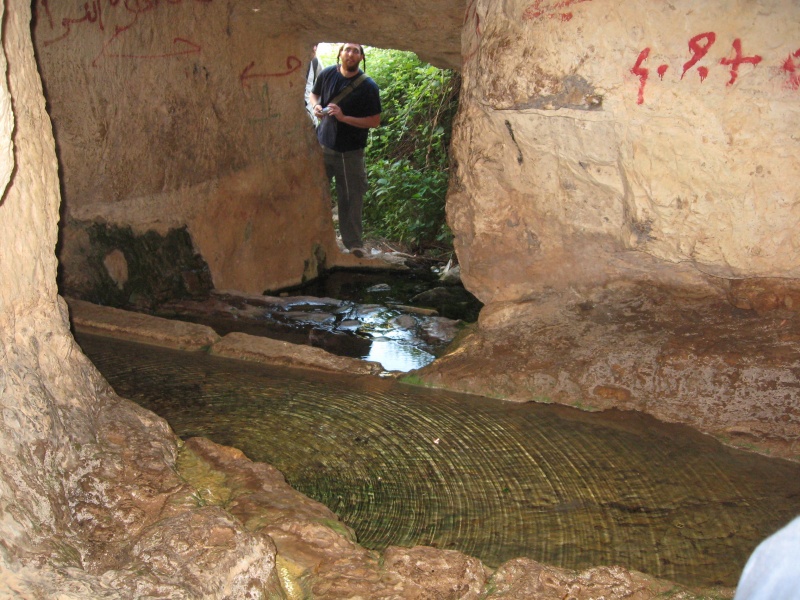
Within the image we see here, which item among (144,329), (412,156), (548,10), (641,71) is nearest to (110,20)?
(144,329)

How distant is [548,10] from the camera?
3311 millimetres

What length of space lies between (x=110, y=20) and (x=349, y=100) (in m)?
2.37

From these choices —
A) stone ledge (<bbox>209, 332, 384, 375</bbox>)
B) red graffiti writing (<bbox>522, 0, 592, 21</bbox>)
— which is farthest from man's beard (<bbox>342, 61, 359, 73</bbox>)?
red graffiti writing (<bbox>522, 0, 592, 21</bbox>)

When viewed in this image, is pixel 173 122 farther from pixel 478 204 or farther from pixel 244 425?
pixel 244 425

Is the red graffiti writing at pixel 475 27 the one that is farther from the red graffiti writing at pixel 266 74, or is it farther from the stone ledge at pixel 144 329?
the red graffiti writing at pixel 266 74

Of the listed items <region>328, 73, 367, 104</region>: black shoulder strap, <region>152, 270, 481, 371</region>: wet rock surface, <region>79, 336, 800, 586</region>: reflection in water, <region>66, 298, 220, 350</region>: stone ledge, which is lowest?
<region>152, 270, 481, 371</region>: wet rock surface

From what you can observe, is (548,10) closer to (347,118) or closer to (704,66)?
(704,66)

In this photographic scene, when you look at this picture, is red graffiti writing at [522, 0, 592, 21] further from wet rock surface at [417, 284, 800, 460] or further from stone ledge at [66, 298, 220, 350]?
stone ledge at [66, 298, 220, 350]

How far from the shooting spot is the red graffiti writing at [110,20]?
15.3ft

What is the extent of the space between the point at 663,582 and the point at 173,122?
15.1 feet

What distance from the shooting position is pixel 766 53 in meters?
2.95

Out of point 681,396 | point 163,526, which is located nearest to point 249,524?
point 163,526

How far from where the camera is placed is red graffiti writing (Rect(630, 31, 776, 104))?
294 centimetres

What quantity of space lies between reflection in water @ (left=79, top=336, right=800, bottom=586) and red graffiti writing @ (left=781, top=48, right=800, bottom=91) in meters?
1.37
